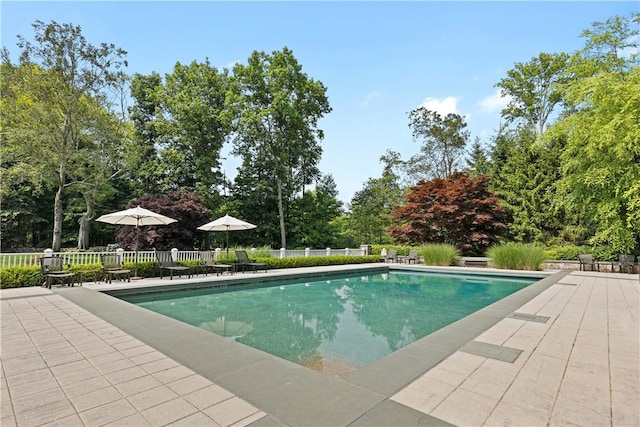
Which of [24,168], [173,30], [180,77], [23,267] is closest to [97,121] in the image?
[24,168]

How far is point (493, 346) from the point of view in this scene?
3551 mm

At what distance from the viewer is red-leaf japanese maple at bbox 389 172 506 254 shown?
18203mm

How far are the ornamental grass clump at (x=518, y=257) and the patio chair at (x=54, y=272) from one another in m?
15.5

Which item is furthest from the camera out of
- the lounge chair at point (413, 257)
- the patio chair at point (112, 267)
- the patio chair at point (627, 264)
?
the lounge chair at point (413, 257)

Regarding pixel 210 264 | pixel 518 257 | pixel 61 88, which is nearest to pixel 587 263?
pixel 518 257

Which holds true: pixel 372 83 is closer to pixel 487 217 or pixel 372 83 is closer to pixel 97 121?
pixel 487 217

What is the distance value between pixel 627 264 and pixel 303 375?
15898 millimetres

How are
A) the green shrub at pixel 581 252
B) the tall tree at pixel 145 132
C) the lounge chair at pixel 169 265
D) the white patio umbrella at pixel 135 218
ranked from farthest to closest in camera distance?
the tall tree at pixel 145 132, the green shrub at pixel 581 252, the lounge chair at pixel 169 265, the white patio umbrella at pixel 135 218

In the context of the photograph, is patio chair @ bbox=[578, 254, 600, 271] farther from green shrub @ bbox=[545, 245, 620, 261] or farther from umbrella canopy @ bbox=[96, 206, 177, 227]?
umbrella canopy @ bbox=[96, 206, 177, 227]

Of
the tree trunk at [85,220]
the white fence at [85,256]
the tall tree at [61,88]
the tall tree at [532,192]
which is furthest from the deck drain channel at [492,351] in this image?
the tree trunk at [85,220]

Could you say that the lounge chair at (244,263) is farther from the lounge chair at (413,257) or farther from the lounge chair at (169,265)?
the lounge chair at (413,257)

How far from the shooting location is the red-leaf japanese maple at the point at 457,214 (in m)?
18.2

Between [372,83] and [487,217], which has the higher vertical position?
[372,83]

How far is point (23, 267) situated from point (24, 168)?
11603mm
